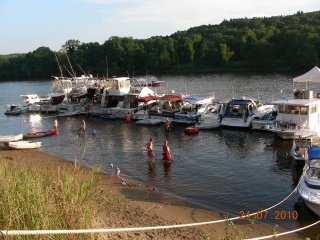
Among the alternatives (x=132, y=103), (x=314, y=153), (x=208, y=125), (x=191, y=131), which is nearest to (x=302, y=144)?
(x=314, y=153)

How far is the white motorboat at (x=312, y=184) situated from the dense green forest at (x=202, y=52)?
87.3 meters

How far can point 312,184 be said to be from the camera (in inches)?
625

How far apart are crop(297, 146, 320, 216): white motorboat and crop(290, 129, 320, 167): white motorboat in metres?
3.91

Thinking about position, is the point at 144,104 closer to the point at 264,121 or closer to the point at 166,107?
the point at 166,107

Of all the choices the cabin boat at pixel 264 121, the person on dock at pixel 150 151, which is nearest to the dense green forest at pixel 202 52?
the cabin boat at pixel 264 121

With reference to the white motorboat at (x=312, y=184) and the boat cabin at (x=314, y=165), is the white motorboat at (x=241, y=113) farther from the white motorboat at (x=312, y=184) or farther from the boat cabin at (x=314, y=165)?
the white motorboat at (x=312, y=184)

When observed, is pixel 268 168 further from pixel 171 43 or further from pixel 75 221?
pixel 171 43

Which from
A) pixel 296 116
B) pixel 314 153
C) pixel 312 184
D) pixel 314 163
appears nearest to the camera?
pixel 312 184

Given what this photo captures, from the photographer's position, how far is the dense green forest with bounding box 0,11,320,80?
105 m

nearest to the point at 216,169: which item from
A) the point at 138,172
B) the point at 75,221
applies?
the point at 138,172

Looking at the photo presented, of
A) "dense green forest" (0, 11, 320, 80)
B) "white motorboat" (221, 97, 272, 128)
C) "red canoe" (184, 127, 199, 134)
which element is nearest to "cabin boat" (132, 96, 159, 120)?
"red canoe" (184, 127, 199, 134)

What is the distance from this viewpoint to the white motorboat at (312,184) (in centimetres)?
1516

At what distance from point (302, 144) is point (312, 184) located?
7975 millimetres

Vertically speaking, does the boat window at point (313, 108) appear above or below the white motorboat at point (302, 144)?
above
